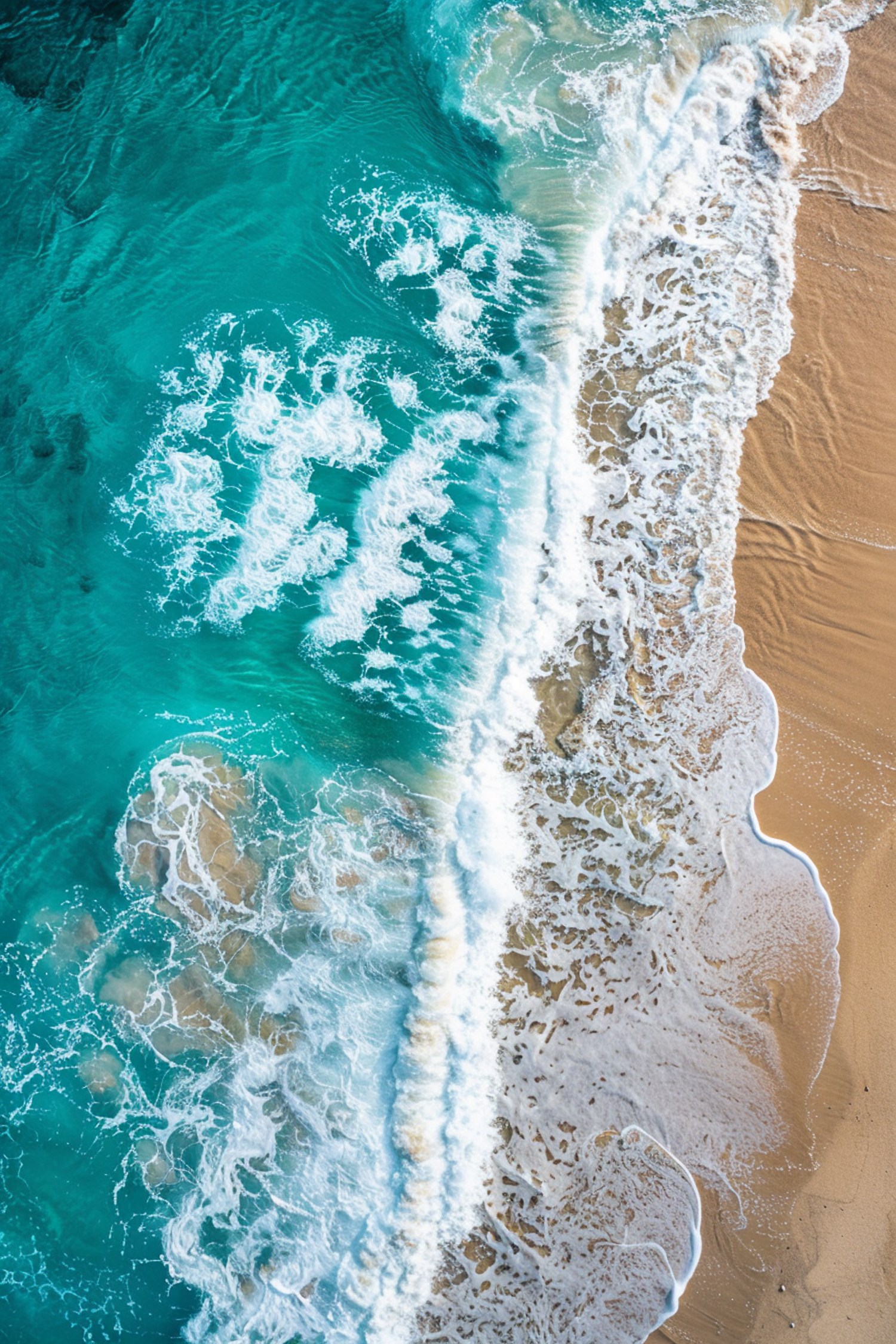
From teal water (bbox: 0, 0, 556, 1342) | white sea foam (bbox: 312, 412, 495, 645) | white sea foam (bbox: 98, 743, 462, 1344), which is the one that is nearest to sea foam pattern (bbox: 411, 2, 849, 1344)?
white sea foam (bbox: 98, 743, 462, 1344)

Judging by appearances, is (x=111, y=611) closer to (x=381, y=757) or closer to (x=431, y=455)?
(x=381, y=757)

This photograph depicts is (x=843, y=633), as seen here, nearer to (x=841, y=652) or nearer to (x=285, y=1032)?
(x=841, y=652)

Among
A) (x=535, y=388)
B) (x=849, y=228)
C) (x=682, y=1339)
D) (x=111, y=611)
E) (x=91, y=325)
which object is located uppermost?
(x=849, y=228)

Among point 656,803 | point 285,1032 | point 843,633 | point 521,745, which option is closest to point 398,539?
point 521,745

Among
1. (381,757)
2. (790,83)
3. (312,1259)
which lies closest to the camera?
(312,1259)

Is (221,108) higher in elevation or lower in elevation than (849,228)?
higher

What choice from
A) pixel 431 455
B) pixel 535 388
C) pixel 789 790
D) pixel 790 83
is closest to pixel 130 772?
pixel 431 455

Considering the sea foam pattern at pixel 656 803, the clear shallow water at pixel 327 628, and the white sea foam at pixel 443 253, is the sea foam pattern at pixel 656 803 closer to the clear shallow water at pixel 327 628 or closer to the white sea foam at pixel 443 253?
the clear shallow water at pixel 327 628
